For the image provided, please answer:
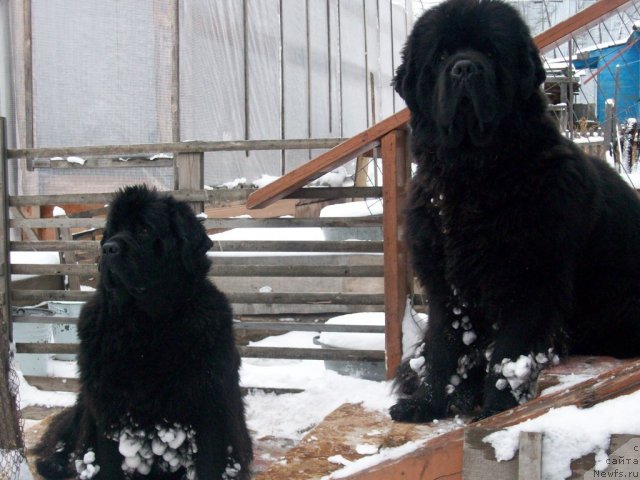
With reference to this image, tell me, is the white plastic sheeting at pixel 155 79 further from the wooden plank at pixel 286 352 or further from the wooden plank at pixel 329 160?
the wooden plank at pixel 329 160

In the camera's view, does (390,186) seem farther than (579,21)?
Yes

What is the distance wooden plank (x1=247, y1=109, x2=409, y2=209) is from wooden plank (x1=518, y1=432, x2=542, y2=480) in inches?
114

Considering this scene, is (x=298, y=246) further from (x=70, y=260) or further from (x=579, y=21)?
(x=70, y=260)

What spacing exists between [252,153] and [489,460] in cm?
1034

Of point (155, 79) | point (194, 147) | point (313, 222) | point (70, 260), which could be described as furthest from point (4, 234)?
point (155, 79)

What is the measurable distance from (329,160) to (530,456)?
10.3 feet

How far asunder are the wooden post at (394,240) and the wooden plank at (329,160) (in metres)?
0.09

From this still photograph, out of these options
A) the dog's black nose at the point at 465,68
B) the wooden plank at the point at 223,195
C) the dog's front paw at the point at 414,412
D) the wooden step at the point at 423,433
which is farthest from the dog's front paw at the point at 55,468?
the dog's black nose at the point at 465,68

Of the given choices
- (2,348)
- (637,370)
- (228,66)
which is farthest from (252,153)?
(637,370)

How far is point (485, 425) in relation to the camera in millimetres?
2232

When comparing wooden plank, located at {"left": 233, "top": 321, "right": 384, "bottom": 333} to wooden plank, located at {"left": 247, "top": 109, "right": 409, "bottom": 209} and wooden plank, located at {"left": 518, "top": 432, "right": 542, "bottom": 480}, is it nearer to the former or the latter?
wooden plank, located at {"left": 247, "top": 109, "right": 409, "bottom": 209}

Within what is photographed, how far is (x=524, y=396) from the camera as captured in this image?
291cm

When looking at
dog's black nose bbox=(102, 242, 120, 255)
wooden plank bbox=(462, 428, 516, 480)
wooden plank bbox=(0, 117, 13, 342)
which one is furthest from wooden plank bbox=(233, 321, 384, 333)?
wooden plank bbox=(462, 428, 516, 480)

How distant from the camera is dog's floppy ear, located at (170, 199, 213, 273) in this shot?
3.49 metres
